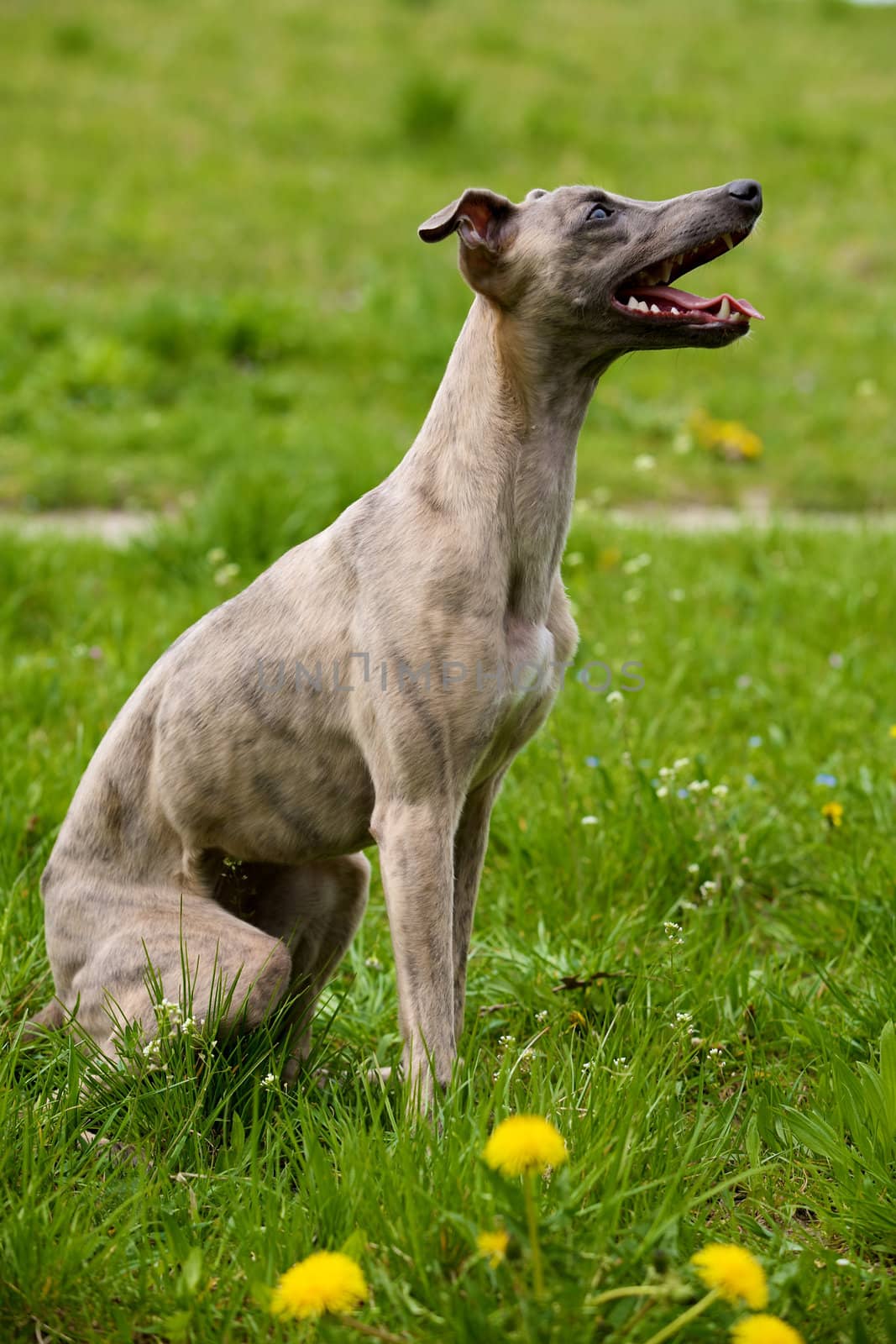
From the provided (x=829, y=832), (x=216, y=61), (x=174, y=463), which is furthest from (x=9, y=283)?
(x=829, y=832)

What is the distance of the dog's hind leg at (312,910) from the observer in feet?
8.80

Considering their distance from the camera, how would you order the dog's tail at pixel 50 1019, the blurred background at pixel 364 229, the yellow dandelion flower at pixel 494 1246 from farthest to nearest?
the blurred background at pixel 364 229
the dog's tail at pixel 50 1019
the yellow dandelion flower at pixel 494 1246

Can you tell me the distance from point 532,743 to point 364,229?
6.85 meters

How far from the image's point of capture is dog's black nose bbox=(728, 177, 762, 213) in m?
2.28

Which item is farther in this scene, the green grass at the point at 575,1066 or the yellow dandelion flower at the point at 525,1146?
the green grass at the point at 575,1066

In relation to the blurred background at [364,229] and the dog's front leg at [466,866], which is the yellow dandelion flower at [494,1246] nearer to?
the dog's front leg at [466,866]

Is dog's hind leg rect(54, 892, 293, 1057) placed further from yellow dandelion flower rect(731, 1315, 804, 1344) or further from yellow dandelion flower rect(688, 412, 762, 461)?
yellow dandelion flower rect(688, 412, 762, 461)

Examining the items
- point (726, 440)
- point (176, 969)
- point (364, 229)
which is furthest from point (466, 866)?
point (364, 229)

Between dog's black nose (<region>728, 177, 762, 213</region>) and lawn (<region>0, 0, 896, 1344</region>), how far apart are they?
4.42ft

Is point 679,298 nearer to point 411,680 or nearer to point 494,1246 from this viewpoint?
point 411,680

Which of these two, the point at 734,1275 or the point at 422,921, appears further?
the point at 422,921

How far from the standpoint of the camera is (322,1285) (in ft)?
4.81

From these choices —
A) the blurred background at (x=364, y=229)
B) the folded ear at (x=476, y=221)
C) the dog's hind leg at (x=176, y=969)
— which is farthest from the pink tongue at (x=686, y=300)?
the blurred background at (x=364, y=229)

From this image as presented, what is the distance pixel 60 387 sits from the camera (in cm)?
724
